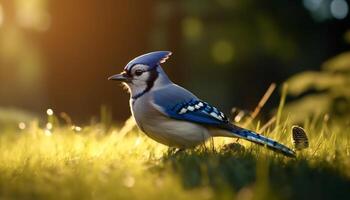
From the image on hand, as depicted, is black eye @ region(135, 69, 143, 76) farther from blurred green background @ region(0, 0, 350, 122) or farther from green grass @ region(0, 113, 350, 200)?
blurred green background @ region(0, 0, 350, 122)

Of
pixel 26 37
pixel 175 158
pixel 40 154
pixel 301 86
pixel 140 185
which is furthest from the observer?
pixel 26 37

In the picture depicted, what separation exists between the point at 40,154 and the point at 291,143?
229 cm

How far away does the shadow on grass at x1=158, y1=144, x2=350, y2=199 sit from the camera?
15.1 ft

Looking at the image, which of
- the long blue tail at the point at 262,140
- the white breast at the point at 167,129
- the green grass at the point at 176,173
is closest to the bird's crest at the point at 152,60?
the white breast at the point at 167,129

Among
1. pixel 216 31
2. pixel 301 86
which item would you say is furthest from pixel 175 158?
pixel 216 31

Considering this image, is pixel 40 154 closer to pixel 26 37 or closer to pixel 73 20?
pixel 73 20

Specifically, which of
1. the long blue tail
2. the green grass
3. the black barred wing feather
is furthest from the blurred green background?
the long blue tail

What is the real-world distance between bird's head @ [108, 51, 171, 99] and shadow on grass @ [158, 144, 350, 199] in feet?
2.91

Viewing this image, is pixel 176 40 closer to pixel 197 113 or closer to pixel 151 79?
pixel 151 79

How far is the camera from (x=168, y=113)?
20.2 feet

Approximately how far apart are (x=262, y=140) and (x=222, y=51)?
1290cm

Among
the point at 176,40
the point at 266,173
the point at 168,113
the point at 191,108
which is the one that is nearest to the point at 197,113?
the point at 191,108

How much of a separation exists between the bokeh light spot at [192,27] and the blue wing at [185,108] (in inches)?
396

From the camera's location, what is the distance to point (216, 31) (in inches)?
724
